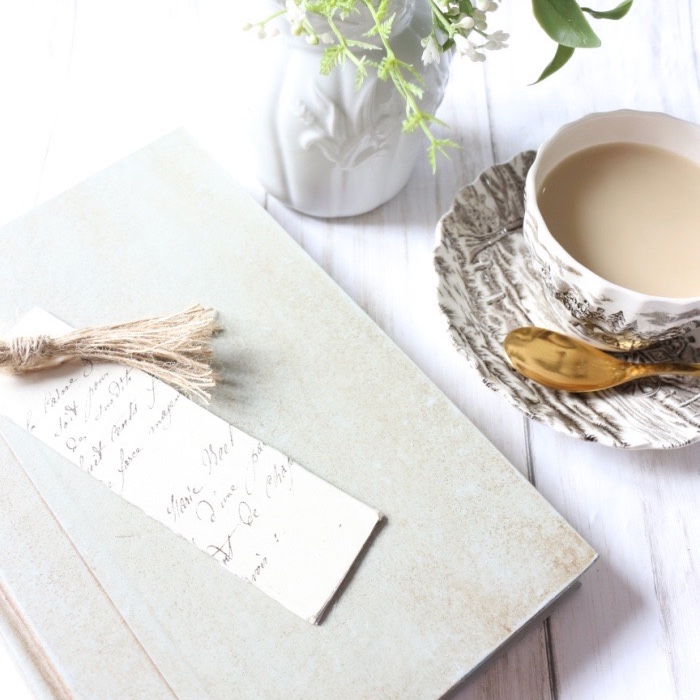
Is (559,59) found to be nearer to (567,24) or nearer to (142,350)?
(567,24)

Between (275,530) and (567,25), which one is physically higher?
(567,25)

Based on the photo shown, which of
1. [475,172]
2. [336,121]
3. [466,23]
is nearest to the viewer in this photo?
[466,23]

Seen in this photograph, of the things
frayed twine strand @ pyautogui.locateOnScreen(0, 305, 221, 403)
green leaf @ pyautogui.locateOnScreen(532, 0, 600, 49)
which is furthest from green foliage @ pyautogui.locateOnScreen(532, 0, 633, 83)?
frayed twine strand @ pyautogui.locateOnScreen(0, 305, 221, 403)

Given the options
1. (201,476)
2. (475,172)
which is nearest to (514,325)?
(475,172)

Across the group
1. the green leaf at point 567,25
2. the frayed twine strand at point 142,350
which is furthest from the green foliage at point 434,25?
the frayed twine strand at point 142,350

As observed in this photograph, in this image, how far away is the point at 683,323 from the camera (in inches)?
22.9

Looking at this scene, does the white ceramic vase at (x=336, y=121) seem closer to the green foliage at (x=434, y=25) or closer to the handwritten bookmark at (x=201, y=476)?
the green foliage at (x=434, y=25)

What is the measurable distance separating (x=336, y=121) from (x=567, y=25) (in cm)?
19

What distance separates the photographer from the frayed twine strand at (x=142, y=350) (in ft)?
1.97

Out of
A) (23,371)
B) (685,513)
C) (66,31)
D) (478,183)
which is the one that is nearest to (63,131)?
(66,31)

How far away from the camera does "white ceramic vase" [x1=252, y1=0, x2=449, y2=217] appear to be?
0.57 m

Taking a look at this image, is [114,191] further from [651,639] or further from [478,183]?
[651,639]

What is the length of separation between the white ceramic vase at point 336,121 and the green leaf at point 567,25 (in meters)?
0.10

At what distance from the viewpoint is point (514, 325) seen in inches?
26.5
